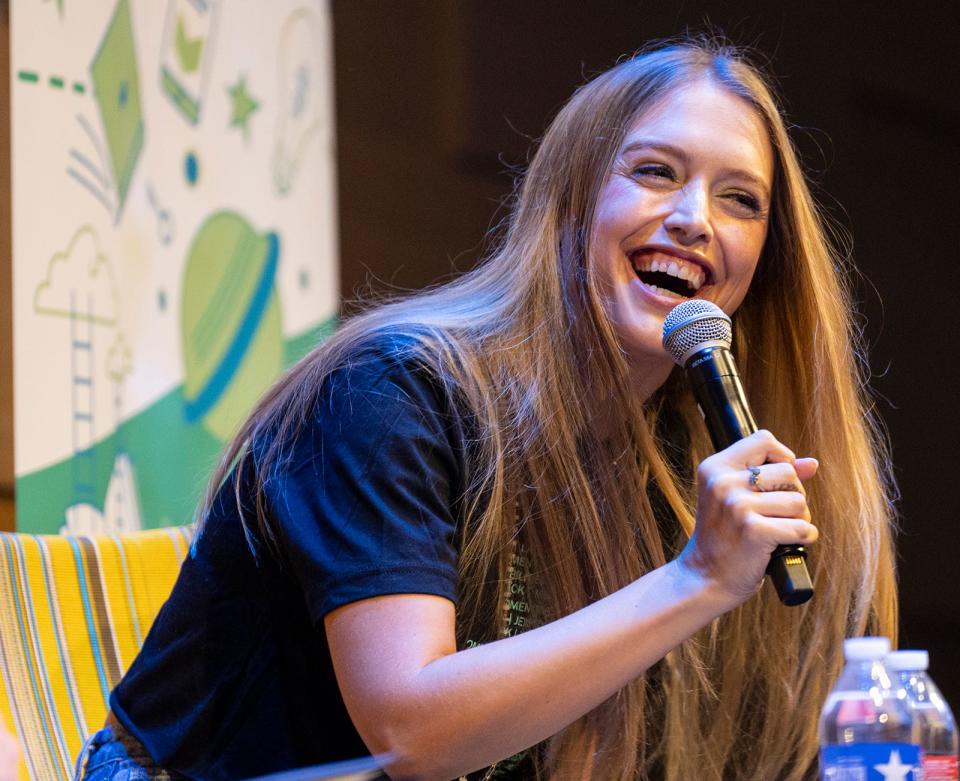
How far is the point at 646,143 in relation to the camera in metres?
1.31

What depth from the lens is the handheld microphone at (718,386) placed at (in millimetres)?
922

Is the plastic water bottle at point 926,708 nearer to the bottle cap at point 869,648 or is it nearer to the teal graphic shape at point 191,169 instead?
the bottle cap at point 869,648

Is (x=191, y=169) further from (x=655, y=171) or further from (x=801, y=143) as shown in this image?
(x=655, y=171)

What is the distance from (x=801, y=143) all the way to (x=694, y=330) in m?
1.70

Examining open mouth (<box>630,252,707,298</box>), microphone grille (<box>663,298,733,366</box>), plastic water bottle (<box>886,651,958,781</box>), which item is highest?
open mouth (<box>630,252,707,298</box>)

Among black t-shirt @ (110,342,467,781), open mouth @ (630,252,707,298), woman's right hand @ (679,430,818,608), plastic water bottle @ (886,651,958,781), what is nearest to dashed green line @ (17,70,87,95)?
black t-shirt @ (110,342,467,781)

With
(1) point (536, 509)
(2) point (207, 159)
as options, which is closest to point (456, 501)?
(1) point (536, 509)

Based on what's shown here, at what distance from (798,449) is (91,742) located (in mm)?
830

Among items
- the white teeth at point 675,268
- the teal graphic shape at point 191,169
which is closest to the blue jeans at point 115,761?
the white teeth at point 675,268

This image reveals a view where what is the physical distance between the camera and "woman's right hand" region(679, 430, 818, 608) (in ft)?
3.02

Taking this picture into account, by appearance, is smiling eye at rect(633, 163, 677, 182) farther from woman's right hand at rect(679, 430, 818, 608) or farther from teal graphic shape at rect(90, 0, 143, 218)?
teal graphic shape at rect(90, 0, 143, 218)

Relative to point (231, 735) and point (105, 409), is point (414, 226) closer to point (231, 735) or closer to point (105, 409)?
point (105, 409)

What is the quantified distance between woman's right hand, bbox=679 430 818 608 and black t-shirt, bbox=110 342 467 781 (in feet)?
0.80

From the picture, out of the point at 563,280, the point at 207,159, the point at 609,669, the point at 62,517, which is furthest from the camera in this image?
the point at 207,159
